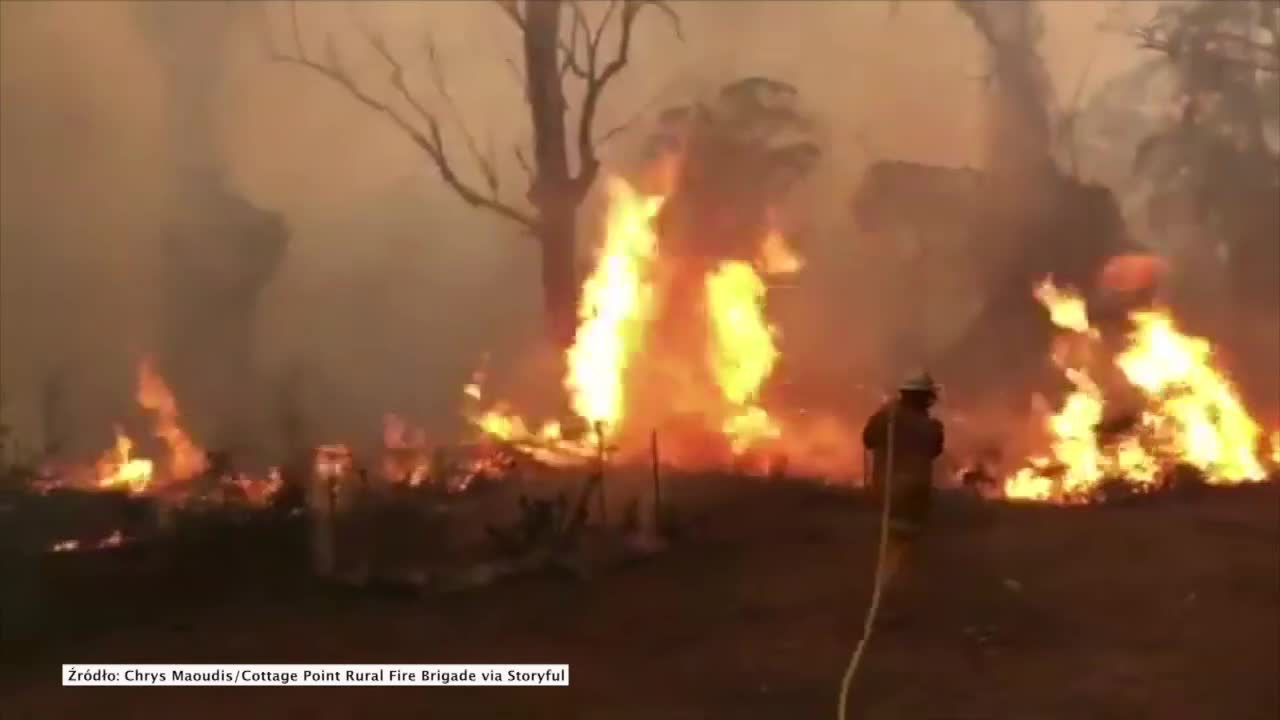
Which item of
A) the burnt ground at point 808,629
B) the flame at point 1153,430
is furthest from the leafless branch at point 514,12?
the flame at point 1153,430

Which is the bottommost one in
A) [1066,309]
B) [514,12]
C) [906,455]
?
[906,455]

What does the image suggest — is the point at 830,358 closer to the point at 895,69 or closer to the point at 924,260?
the point at 924,260

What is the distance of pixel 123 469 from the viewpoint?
5.90m

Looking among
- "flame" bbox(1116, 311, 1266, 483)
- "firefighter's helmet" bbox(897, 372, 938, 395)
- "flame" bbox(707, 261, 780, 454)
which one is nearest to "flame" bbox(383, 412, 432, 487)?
"flame" bbox(707, 261, 780, 454)

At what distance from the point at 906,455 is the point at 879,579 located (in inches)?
19.0

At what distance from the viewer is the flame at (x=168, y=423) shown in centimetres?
590

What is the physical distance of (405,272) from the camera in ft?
20.2

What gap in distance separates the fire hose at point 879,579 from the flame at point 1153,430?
686mm

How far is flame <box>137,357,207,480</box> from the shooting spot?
19.4 ft

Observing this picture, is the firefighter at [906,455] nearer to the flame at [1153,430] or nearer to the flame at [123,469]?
the flame at [1153,430]

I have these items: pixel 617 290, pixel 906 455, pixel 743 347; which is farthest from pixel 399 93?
pixel 906 455

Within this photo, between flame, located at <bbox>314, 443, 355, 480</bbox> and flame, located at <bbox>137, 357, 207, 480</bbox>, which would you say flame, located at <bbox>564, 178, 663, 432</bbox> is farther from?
flame, located at <bbox>137, 357, 207, 480</bbox>
